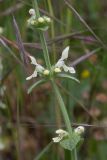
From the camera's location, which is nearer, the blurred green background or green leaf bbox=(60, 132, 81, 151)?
green leaf bbox=(60, 132, 81, 151)

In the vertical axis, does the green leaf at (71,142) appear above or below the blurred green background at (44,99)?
below

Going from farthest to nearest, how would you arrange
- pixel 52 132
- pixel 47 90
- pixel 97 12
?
1. pixel 97 12
2. pixel 47 90
3. pixel 52 132

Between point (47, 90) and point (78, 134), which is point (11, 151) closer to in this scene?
point (47, 90)

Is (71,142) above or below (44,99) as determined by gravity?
below

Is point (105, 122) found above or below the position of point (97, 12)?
below

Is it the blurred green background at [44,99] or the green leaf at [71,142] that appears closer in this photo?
the green leaf at [71,142]

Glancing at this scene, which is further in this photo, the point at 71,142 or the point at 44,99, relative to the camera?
the point at 44,99

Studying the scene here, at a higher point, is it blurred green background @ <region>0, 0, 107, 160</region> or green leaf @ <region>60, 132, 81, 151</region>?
blurred green background @ <region>0, 0, 107, 160</region>

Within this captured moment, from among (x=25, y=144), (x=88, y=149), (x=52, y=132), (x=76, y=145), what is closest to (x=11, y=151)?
(x=25, y=144)
